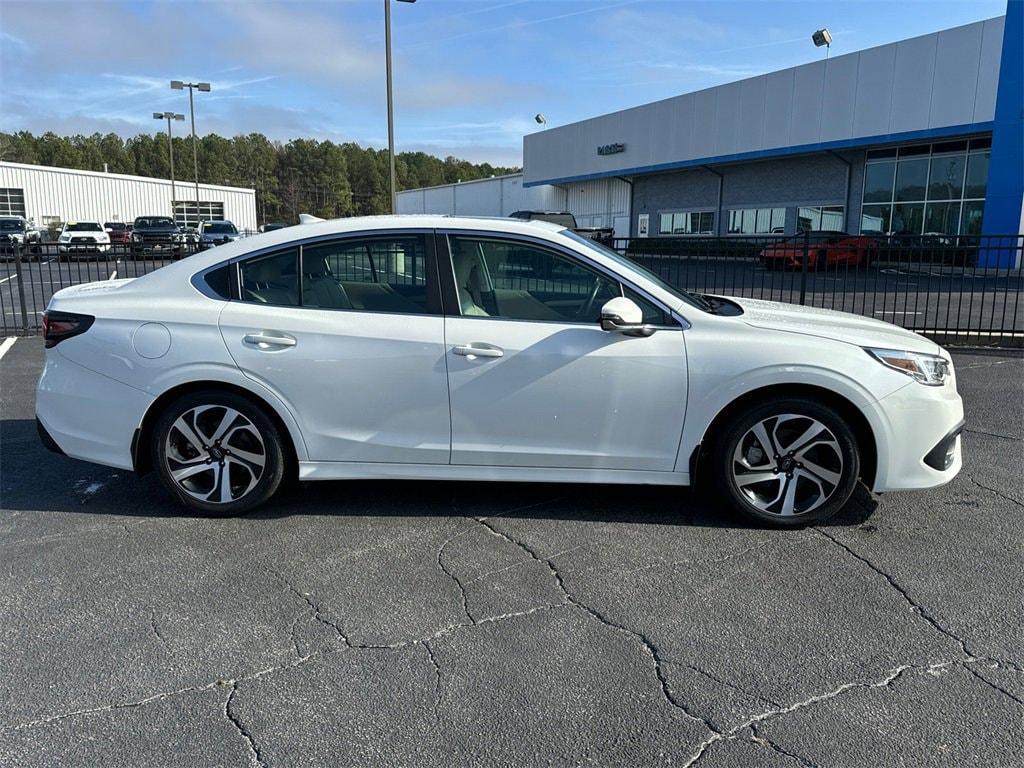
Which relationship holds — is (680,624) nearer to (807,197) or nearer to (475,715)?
(475,715)

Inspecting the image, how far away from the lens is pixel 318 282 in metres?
4.18

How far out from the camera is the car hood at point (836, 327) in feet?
13.1

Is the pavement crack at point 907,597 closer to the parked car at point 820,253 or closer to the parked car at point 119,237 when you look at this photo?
the parked car at point 820,253

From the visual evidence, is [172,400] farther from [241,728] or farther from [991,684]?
[991,684]

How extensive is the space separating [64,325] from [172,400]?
717 millimetres

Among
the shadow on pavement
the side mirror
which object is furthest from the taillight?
the side mirror

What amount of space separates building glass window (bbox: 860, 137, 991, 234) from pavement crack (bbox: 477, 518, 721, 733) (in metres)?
27.1

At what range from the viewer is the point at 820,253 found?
34.6 feet

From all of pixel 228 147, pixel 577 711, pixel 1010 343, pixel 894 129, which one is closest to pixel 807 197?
pixel 894 129

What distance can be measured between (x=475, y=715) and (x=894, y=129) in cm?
3028

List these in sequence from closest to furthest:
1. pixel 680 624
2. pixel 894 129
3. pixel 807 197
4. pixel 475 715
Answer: pixel 475 715, pixel 680 624, pixel 894 129, pixel 807 197

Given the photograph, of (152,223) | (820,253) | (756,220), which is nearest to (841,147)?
(756,220)

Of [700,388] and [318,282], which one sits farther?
[318,282]

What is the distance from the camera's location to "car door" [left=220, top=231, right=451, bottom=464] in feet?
13.1
